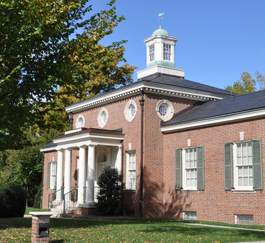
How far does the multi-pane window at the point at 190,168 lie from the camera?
70.6 feet

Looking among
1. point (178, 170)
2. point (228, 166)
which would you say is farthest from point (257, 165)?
point (178, 170)

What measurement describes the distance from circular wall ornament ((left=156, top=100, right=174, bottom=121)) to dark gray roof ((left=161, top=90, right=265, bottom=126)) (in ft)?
0.96

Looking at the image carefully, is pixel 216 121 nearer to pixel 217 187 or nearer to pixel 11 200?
pixel 217 187

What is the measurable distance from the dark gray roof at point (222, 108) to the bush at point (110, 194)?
153 inches

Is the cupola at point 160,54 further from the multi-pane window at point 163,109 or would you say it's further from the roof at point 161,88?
the multi-pane window at point 163,109

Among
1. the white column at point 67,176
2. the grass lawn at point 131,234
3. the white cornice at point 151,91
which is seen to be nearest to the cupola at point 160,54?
the white cornice at point 151,91

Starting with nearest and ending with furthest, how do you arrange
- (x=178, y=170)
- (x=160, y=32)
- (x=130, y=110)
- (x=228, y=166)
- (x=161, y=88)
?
(x=228, y=166) < (x=178, y=170) < (x=161, y=88) < (x=130, y=110) < (x=160, y=32)

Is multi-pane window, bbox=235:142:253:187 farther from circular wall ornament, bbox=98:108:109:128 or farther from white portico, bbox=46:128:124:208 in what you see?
circular wall ornament, bbox=98:108:109:128

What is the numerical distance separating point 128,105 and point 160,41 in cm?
639

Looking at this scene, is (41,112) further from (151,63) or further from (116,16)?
(151,63)

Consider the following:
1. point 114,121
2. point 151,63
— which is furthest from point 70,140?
point 151,63

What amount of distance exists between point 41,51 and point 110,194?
9.92m

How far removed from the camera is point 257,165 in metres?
18.2

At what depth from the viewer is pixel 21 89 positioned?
1552 centimetres
